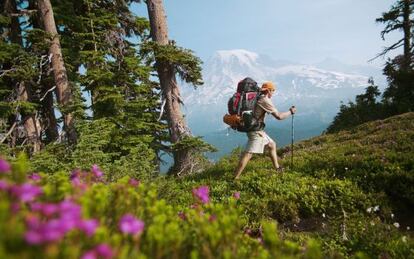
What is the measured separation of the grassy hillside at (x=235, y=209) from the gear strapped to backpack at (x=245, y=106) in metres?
1.53

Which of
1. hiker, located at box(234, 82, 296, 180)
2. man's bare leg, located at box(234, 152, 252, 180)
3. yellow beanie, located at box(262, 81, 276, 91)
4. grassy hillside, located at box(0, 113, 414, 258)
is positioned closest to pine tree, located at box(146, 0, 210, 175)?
grassy hillside, located at box(0, 113, 414, 258)

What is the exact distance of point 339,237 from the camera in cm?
651

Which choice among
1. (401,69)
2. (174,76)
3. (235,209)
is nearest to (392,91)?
(401,69)

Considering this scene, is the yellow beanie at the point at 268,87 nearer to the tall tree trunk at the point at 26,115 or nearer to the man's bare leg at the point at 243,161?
the man's bare leg at the point at 243,161

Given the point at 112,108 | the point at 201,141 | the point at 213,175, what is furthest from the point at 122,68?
the point at 213,175

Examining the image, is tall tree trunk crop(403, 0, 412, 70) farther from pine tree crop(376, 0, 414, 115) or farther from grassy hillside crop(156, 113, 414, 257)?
grassy hillside crop(156, 113, 414, 257)

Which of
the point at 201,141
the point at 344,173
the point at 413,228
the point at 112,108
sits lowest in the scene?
the point at 413,228

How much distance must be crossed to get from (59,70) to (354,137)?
11.8 m

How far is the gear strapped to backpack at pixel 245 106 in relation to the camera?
916 centimetres

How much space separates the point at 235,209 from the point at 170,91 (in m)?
11.6

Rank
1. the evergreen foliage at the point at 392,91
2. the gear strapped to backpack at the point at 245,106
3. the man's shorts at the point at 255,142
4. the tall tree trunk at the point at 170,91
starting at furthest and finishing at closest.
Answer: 1. the evergreen foliage at the point at 392,91
2. the tall tree trunk at the point at 170,91
3. the man's shorts at the point at 255,142
4. the gear strapped to backpack at the point at 245,106

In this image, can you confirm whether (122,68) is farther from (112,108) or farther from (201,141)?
(201,141)

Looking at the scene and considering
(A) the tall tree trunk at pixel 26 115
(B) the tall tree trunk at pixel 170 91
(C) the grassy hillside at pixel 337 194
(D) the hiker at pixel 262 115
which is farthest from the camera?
(A) the tall tree trunk at pixel 26 115

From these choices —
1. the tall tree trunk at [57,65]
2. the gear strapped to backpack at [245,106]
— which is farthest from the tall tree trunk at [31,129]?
the gear strapped to backpack at [245,106]
